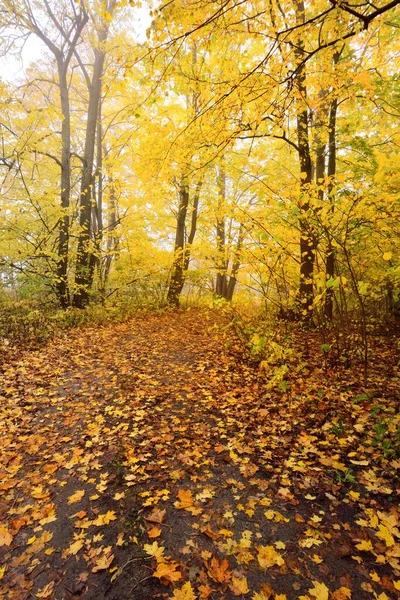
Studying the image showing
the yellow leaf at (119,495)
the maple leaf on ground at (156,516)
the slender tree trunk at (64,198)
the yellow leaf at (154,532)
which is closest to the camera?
the yellow leaf at (154,532)

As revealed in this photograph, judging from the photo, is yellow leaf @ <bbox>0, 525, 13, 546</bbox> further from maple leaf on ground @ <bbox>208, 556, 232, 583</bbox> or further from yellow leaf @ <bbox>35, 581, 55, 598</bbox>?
maple leaf on ground @ <bbox>208, 556, 232, 583</bbox>

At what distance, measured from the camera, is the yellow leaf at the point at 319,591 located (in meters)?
2.31

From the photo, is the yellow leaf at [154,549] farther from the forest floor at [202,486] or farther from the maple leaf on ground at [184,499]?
the maple leaf on ground at [184,499]

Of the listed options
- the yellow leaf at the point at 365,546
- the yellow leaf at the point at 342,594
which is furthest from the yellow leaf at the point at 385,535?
the yellow leaf at the point at 342,594

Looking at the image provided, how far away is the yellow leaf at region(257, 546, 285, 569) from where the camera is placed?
259 cm

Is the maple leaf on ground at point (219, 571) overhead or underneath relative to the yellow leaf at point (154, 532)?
overhead

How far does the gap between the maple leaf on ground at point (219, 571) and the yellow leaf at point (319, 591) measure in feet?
2.03

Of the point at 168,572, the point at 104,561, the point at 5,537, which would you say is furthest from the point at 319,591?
the point at 5,537

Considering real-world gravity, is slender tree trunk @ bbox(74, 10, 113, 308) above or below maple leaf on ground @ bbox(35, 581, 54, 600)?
above

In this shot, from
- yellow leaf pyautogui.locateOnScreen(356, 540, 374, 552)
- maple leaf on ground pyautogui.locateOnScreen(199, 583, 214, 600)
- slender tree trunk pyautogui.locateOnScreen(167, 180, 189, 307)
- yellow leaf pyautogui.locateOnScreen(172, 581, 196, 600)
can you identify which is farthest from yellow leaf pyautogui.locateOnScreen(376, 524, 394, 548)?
slender tree trunk pyautogui.locateOnScreen(167, 180, 189, 307)

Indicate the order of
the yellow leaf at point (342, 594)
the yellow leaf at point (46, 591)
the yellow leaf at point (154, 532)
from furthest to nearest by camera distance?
the yellow leaf at point (154, 532), the yellow leaf at point (46, 591), the yellow leaf at point (342, 594)

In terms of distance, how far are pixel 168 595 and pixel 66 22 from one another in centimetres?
1464

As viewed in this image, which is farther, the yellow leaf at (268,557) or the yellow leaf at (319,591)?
the yellow leaf at (268,557)

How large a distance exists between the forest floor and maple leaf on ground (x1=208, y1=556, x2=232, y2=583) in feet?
0.05
